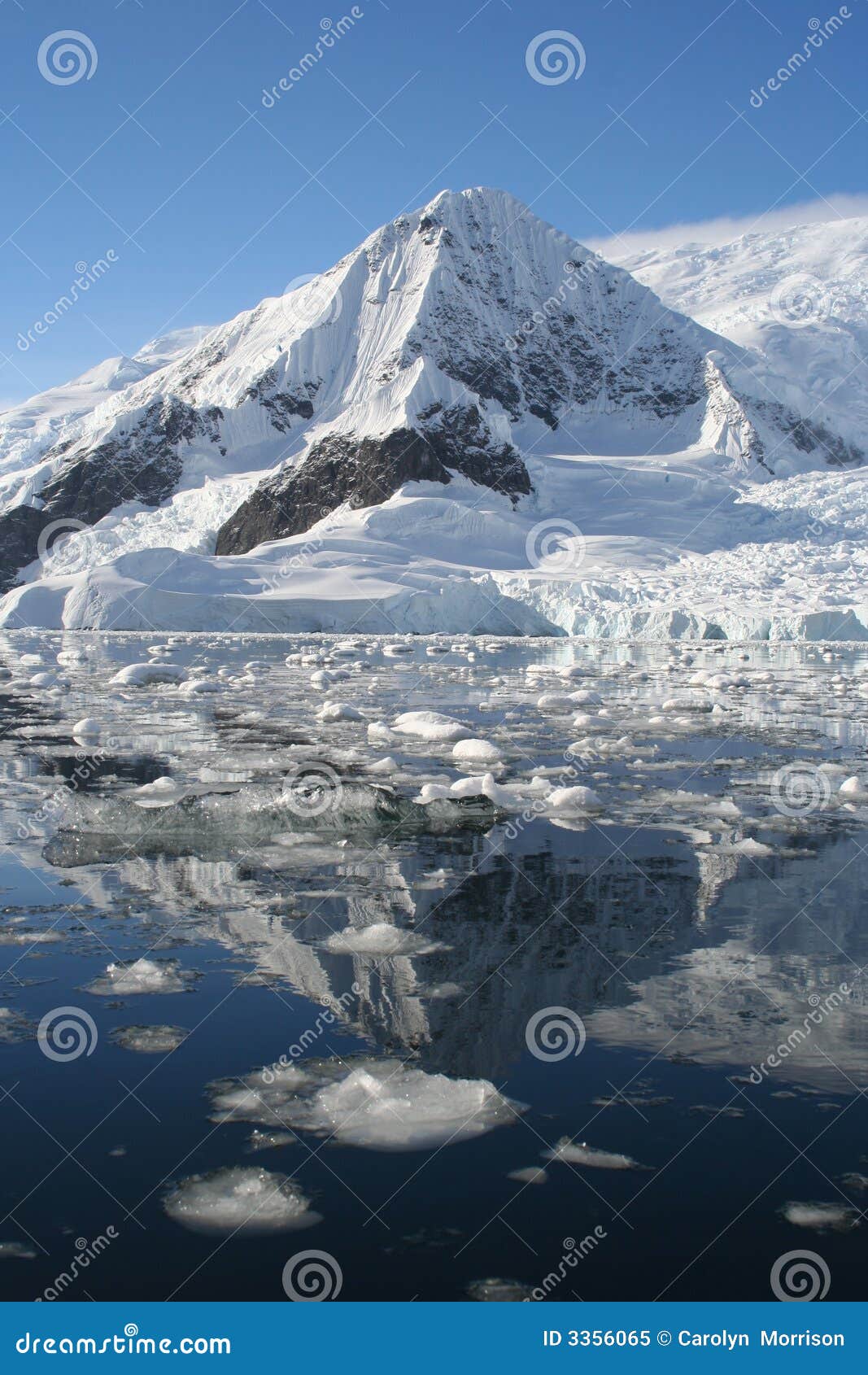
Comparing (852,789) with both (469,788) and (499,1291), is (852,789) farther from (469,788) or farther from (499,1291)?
(499,1291)

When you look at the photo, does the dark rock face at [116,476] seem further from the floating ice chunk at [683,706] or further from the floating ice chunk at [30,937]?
the floating ice chunk at [30,937]

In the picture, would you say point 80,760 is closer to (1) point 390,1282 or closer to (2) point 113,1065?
(2) point 113,1065

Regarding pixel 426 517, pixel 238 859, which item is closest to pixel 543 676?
pixel 238 859

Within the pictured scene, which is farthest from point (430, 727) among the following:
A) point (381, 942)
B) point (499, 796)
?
point (381, 942)

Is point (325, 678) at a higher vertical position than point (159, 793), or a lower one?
higher

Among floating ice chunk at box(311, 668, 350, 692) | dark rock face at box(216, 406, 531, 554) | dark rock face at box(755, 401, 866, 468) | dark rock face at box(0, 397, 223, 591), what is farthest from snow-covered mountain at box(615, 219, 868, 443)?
floating ice chunk at box(311, 668, 350, 692)

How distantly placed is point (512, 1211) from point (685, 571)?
2096 inches

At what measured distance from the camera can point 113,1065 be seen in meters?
3.58

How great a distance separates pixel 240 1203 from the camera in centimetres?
279

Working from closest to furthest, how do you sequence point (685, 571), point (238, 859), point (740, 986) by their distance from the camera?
1. point (740, 986)
2. point (238, 859)
3. point (685, 571)

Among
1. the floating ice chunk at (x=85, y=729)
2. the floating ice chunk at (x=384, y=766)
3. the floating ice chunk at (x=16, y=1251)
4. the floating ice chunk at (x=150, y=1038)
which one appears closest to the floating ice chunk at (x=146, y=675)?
the floating ice chunk at (x=85, y=729)

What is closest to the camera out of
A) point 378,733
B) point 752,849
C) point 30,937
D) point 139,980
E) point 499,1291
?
point 499,1291

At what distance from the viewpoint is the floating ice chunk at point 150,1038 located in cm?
373

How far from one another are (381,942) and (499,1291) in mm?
2327
